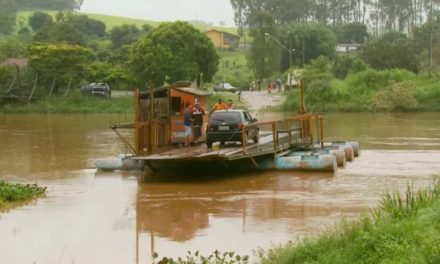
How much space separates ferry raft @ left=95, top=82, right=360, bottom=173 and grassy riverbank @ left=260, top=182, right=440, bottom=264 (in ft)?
35.6

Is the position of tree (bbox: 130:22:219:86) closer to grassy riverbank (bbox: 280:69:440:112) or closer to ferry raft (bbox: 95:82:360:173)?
grassy riverbank (bbox: 280:69:440:112)

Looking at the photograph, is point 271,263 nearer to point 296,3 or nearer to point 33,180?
point 33,180

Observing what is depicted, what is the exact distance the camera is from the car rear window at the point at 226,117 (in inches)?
998

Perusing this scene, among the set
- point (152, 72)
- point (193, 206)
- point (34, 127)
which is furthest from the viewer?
point (152, 72)

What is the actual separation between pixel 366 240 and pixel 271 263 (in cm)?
141

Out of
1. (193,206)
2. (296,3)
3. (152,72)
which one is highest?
(296,3)

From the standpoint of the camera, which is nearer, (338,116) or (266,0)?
(338,116)

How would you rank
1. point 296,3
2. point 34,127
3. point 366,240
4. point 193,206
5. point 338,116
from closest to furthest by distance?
point 366,240, point 193,206, point 34,127, point 338,116, point 296,3

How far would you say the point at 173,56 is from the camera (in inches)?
2603

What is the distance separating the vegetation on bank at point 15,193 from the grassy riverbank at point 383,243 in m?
9.65

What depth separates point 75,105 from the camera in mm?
68312

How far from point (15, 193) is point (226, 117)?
825cm

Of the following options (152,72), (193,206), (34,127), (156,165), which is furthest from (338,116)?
(193,206)

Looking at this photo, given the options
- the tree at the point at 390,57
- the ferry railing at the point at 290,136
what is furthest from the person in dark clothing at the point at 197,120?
the tree at the point at 390,57
